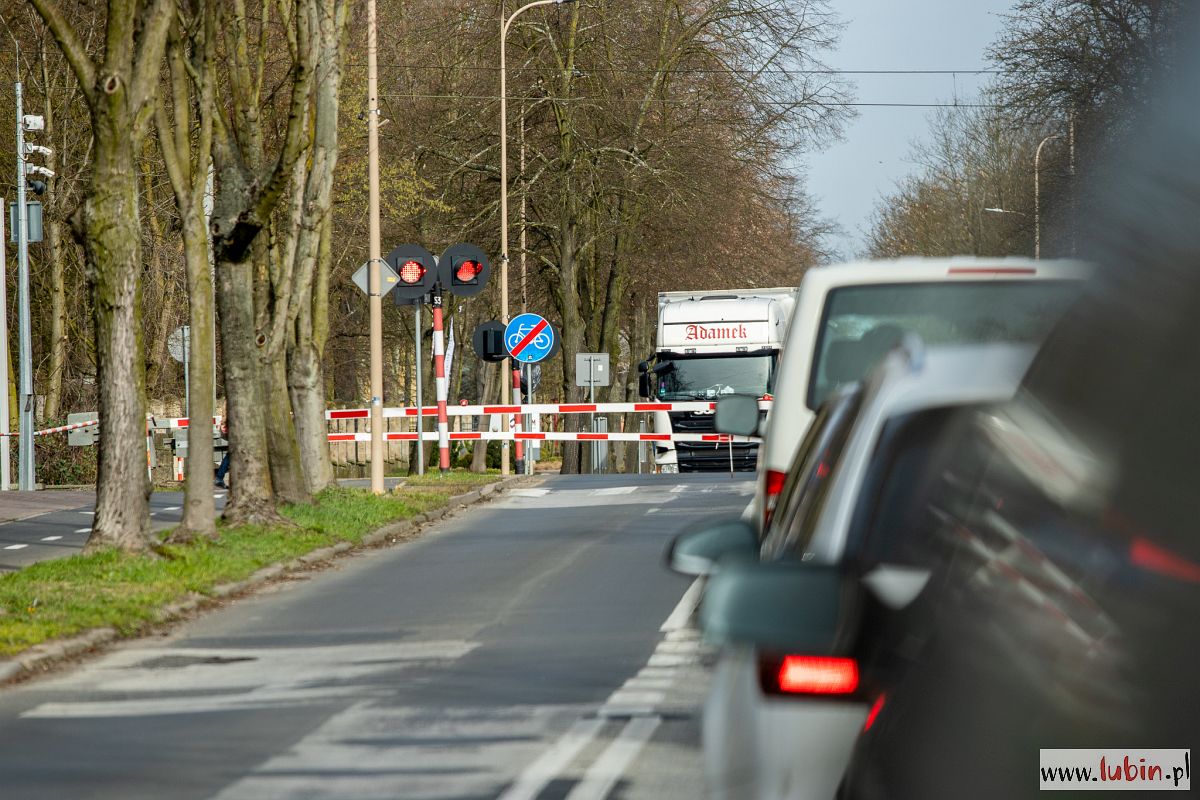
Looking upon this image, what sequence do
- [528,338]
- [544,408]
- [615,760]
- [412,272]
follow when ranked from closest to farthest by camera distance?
1. [615,760]
2. [412,272]
3. [528,338]
4. [544,408]

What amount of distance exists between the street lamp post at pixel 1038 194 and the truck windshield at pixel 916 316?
40852mm

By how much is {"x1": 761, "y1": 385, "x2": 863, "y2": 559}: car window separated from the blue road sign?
27587mm

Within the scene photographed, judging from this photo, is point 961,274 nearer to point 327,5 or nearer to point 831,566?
point 831,566

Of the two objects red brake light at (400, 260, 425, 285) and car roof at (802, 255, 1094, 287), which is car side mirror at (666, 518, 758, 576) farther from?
red brake light at (400, 260, 425, 285)

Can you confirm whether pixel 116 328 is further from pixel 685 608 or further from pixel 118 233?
pixel 685 608

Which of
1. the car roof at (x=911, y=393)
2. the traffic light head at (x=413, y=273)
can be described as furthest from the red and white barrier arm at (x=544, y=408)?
the car roof at (x=911, y=393)

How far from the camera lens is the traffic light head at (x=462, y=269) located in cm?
2766

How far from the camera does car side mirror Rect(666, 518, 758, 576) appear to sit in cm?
486

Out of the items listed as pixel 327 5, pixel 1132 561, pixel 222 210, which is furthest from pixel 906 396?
pixel 327 5

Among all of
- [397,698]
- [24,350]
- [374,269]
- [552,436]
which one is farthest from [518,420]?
[397,698]

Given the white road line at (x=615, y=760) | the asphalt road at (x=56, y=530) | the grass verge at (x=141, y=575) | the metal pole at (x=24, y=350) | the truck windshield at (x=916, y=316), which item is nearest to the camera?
the white road line at (x=615, y=760)

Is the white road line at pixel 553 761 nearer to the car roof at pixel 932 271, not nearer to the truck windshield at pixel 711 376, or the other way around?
the car roof at pixel 932 271

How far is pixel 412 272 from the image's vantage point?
27172 mm

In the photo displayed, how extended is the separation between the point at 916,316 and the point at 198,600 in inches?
281
